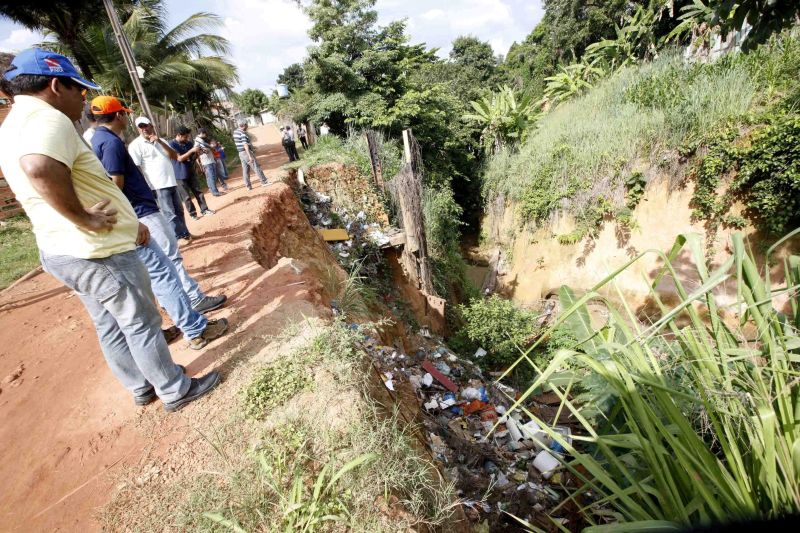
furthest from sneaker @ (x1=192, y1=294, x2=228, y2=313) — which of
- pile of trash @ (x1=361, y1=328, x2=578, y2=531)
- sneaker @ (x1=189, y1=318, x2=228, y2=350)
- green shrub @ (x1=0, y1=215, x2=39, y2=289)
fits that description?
green shrub @ (x1=0, y1=215, x2=39, y2=289)

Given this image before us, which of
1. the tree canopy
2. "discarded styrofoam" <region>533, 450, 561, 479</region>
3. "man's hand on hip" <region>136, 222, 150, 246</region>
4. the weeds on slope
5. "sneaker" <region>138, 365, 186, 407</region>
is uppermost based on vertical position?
the tree canopy

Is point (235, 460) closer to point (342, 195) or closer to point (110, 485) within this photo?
point (110, 485)

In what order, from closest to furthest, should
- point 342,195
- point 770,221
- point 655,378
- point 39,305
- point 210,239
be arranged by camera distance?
point 655,378, point 39,305, point 210,239, point 770,221, point 342,195

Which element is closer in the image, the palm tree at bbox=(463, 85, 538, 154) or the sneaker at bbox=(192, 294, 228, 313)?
the sneaker at bbox=(192, 294, 228, 313)

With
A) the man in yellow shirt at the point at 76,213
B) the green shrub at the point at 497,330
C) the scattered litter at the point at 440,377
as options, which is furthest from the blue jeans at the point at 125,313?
the green shrub at the point at 497,330

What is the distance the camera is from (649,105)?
25.6 feet

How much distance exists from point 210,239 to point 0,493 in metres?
3.49

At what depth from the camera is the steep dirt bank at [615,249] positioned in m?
6.27

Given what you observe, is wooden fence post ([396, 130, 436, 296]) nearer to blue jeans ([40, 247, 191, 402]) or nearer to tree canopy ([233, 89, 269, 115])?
blue jeans ([40, 247, 191, 402])

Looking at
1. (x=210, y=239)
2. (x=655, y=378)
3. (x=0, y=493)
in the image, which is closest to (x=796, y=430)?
(x=655, y=378)

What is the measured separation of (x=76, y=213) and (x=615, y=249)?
8503 mm

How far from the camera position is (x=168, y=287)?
2.47 m

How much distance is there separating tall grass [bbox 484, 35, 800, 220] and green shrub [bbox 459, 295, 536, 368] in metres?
3.48

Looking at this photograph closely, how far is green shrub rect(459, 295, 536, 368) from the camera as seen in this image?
587 cm
